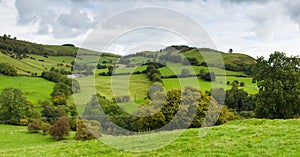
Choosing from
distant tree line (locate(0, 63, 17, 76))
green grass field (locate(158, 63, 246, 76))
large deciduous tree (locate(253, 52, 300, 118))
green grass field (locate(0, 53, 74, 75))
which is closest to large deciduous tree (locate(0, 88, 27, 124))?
distant tree line (locate(0, 63, 17, 76))

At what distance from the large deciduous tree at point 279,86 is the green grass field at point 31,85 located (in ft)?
252

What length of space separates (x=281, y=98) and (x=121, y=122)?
2848 cm

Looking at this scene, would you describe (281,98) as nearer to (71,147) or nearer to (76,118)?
(71,147)

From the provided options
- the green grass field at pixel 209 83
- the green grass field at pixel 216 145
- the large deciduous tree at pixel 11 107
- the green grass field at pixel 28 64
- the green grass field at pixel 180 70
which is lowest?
the large deciduous tree at pixel 11 107

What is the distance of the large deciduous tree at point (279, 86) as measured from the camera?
4406cm

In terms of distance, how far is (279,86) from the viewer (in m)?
44.0

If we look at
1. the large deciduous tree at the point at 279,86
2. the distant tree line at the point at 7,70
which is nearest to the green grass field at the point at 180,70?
the large deciduous tree at the point at 279,86

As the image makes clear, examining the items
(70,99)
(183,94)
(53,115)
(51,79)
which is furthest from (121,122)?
(51,79)

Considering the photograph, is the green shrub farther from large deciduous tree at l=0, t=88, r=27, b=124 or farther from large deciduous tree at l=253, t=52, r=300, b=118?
large deciduous tree at l=253, t=52, r=300, b=118

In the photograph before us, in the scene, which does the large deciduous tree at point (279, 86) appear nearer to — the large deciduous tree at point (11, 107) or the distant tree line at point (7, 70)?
the large deciduous tree at point (11, 107)

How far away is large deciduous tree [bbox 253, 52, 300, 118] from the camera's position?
145ft

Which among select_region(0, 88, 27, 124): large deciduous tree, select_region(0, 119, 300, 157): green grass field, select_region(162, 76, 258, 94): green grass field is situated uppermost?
select_region(162, 76, 258, 94): green grass field

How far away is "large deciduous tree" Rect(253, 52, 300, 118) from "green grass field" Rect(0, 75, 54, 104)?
76837mm

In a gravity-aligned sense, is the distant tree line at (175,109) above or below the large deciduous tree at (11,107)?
above
